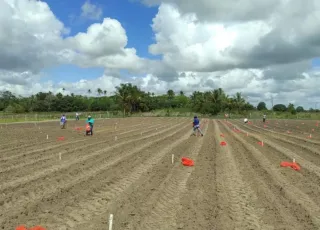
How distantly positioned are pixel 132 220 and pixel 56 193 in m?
2.78

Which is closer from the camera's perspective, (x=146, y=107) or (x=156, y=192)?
(x=156, y=192)

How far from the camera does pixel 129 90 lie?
3814 inches

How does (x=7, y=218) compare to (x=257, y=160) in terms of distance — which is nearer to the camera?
(x=7, y=218)

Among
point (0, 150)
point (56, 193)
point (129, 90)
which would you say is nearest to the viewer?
point (56, 193)

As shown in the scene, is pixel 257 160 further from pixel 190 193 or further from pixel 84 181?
pixel 84 181

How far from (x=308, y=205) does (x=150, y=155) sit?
8.47 metres

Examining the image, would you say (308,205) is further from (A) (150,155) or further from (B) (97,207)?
(A) (150,155)

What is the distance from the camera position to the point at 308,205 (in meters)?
7.84

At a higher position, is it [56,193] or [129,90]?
[129,90]

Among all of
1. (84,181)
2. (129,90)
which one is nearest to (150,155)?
(84,181)

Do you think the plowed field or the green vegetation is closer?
the plowed field

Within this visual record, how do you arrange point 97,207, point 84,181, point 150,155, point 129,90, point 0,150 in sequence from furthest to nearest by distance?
1. point 129,90
2. point 0,150
3. point 150,155
4. point 84,181
5. point 97,207

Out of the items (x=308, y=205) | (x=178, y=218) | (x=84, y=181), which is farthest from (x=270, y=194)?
(x=84, y=181)

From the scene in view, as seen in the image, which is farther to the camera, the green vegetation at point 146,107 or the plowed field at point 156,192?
the green vegetation at point 146,107
